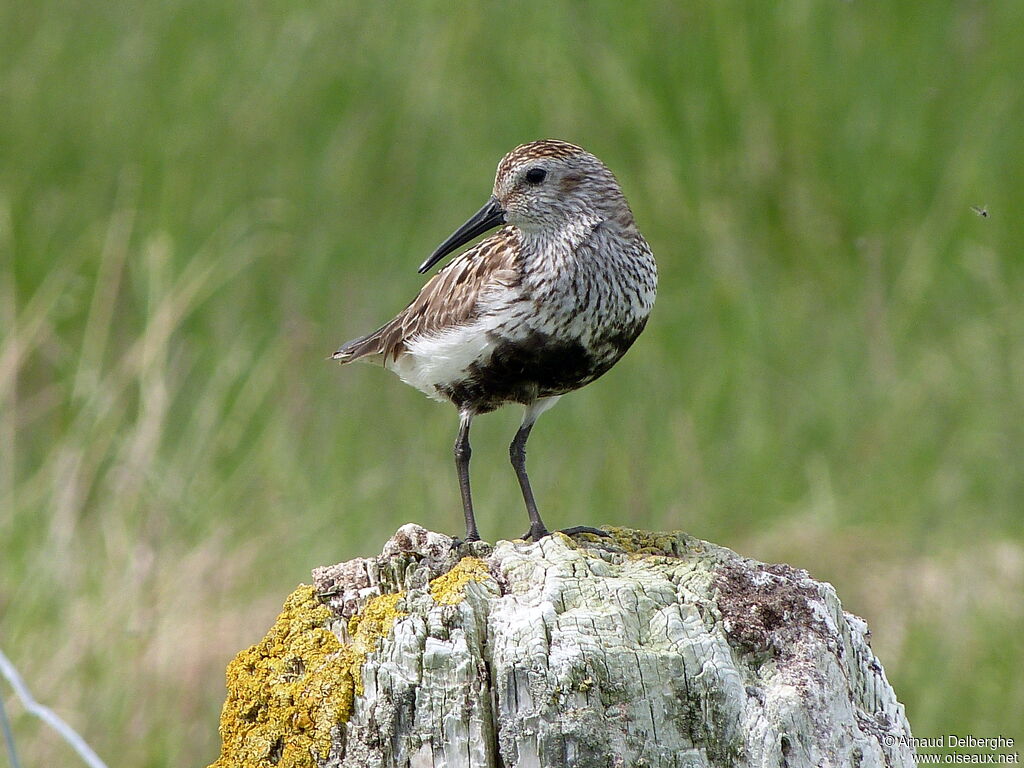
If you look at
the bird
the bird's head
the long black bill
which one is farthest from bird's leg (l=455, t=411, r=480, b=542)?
the bird's head

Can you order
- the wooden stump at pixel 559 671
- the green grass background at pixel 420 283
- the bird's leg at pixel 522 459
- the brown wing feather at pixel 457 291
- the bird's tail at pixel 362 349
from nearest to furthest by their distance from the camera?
the wooden stump at pixel 559 671 < the brown wing feather at pixel 457 291 < the bird's leg at pixel 522 459 < the bird's tail at pixel 362 349 < the green grass background at pixel 420 283

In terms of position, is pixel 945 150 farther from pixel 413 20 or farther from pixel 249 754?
pixel 249 754

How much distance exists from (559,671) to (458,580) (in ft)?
1.15

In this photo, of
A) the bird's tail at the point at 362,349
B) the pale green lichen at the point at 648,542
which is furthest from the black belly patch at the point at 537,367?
the pale green lichen at the point at 648,542

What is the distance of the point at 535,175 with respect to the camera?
4.98 metres

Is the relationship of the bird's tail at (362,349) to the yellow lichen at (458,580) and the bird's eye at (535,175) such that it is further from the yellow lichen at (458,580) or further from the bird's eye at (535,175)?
the yellow lichen at (458,580)

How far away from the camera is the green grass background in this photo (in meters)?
6.36

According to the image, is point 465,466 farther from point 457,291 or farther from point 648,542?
point 648,542

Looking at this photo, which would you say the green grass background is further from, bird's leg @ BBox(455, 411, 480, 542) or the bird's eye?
the bird's eye

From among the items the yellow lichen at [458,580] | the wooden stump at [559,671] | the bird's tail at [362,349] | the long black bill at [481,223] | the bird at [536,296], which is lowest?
the wooden stump at [559,671]

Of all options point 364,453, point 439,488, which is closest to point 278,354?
point 364,453

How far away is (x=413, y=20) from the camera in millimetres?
10508

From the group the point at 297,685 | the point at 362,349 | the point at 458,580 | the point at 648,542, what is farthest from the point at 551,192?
the point at 297,685

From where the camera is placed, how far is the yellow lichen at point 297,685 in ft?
9.11
